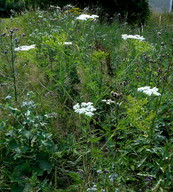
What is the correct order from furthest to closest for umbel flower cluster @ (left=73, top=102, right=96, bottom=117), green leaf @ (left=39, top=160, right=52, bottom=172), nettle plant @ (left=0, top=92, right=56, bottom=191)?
green leaf @ (left=39, top=160, right=52, bottom=172), nettle plant @ (left=0, top=92, right=56, bottom=191), umbel flower cluster @ (left=73, top=102, right=96, bottom=117)

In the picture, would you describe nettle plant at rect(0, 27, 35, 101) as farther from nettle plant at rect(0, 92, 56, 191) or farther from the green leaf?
the green leaf

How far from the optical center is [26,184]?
2.39m

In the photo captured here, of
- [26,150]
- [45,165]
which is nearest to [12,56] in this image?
[26,150]

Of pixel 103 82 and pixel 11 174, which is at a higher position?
pixel 103 82

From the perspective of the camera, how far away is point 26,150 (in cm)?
245

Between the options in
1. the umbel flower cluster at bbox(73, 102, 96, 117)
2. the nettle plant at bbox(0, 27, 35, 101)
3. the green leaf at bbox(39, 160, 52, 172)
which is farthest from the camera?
the nettle plant at bbox(0, 27, 35, 101)

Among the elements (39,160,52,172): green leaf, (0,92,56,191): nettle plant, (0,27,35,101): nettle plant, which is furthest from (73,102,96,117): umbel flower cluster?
(0,27,35,101): nettle plant

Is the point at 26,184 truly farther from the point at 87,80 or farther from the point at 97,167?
the point at 87,80

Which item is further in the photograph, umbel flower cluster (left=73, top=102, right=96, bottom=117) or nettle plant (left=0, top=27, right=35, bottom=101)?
nettle plant (left=0, top=27, right=35, bottom=101)

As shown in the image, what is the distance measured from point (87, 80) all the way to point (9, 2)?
11.7 metres

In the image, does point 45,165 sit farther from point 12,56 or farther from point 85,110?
point 12,56

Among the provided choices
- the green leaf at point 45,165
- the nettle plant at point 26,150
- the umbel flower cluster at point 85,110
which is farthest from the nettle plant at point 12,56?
the umbel flower cluster at point 85,110

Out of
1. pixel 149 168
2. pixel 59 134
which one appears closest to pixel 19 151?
pixel 59 134

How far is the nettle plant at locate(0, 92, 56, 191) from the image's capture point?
95.9 inches
